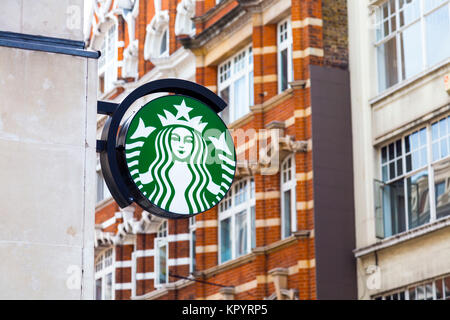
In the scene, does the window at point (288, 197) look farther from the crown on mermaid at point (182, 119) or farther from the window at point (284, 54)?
the crown on mermaid at point (182, 119)

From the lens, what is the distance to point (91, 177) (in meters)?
8.16

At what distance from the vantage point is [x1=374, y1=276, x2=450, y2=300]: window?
21.1m

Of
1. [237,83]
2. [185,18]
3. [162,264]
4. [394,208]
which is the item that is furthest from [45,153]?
[185,18]

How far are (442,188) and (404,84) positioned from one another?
2.77 metres

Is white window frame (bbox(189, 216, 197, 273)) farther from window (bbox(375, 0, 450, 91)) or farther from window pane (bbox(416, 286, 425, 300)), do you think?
window pane (bbox(416, 286, 425, 300))

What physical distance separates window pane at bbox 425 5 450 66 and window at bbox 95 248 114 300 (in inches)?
591

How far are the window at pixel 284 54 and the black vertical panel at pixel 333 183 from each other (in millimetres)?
1481

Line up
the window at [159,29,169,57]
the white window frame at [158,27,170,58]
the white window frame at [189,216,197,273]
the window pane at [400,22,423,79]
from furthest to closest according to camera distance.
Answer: the window at [159,29,169,57] → the white window frame at [158,27,170,58] → the white window frame at [189,216,197,273] → the window pane at [400,22,423,79]

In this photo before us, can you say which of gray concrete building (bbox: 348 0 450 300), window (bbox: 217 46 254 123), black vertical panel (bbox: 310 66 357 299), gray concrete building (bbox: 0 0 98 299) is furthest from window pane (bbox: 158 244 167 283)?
gray concrete building (bbox: 0 0 98 299)

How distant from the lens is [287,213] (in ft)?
84.3

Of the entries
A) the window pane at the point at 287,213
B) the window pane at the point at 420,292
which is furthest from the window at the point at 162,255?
the window pane at the point at 420,292

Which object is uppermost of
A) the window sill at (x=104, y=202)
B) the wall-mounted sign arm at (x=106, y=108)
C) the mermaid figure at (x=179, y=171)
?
the window sill at (x=104, y=202)

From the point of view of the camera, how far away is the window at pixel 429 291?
21.1 meters

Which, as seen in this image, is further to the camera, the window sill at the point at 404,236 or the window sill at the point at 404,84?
the window sill at the point at 404,84
